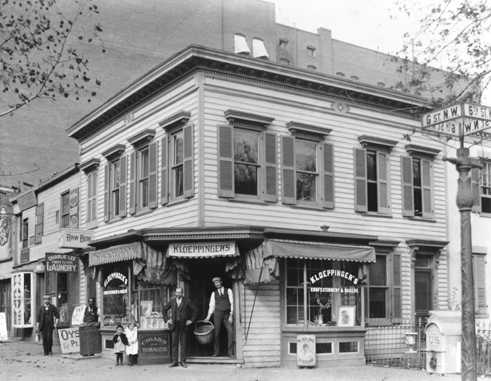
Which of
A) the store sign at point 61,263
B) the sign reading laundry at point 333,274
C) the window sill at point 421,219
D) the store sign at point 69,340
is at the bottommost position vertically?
the store sign at point 69,340

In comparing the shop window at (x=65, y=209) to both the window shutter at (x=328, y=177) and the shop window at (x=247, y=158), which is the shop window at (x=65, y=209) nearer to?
the shop window at (x=247, y=158)

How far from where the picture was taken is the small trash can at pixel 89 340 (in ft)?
73.1

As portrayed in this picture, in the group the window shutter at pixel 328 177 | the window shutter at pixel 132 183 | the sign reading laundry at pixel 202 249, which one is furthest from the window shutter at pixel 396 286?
the window shutter at pixel 132 183

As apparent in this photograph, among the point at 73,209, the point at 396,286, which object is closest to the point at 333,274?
the point at 396,286

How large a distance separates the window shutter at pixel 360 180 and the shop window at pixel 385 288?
1717 mm

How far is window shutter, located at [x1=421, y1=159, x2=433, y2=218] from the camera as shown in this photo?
24797mm

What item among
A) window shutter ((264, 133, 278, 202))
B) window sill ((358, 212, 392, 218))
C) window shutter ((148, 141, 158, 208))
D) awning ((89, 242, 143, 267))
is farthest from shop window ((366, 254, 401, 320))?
awning ((89, 242, 143, 267))

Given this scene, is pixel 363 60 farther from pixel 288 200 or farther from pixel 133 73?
pixel 288 200

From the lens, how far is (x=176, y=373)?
1739cm

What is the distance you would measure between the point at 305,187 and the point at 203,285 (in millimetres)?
4014

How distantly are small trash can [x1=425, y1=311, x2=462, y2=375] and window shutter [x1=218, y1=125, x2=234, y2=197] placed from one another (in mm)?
6280

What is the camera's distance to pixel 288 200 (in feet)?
69.2

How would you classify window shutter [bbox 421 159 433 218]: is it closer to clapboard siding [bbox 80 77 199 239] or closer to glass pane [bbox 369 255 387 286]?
glass pane [bbox 369 255 387 286]

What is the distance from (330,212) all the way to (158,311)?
5611mm
